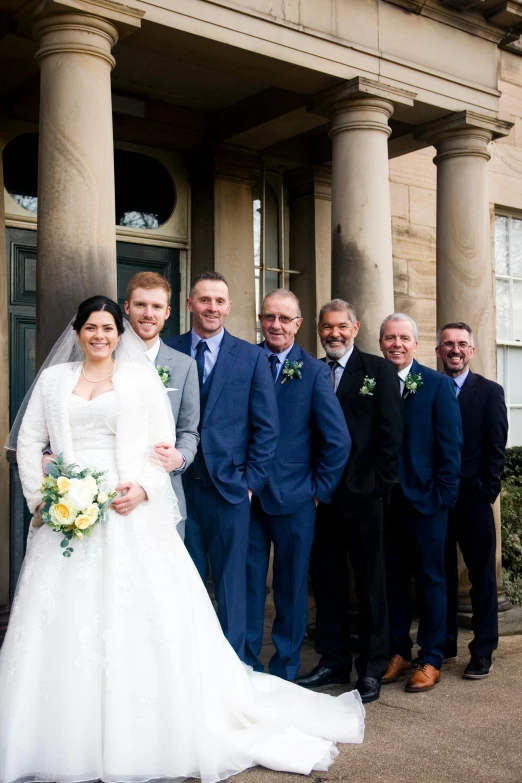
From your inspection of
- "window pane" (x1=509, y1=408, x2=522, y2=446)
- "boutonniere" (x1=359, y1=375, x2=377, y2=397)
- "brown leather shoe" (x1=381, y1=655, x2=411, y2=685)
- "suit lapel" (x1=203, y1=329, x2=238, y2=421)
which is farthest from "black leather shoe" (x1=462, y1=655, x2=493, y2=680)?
"window pane" (x1=509, y1=408, x2=522, y2=446)

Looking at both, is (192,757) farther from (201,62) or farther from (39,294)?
(201,62)

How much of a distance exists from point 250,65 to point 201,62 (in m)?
0.71

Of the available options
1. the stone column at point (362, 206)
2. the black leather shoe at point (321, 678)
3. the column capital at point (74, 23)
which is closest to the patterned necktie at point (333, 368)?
the stone column at point (362, 206)

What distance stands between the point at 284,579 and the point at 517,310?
6.22 meters

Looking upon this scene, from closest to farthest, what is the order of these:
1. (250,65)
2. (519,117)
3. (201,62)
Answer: (250,65) → (201,62) → (519,117)

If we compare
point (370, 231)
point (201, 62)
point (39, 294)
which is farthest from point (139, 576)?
point (201, 62)

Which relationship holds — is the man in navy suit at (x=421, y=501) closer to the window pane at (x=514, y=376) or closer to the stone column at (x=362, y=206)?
the stone column at (x=362, y=206)

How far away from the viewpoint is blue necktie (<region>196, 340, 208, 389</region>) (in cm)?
523

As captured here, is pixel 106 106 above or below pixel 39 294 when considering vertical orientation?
above

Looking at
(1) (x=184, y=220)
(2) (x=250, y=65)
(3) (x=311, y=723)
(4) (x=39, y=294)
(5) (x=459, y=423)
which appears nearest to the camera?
(3) (x=311, y=723)

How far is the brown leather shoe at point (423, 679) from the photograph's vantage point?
5477 millimetres

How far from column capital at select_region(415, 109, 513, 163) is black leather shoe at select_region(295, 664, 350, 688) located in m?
4.31

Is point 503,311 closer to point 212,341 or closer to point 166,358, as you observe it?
point 212,341

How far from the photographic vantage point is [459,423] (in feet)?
18.7
